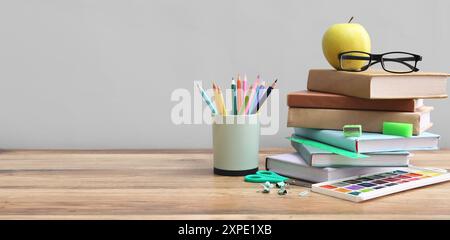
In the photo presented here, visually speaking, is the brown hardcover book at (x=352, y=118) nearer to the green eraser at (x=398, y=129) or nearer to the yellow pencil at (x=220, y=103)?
the green eraser at (x=398, y=129)

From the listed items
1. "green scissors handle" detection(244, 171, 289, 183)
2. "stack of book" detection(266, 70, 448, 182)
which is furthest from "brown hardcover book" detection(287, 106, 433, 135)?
"green scissors handle" detection(244, 171, 289, 183)

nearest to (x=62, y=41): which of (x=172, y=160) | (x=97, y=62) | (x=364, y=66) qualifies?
(x=97, y=62)

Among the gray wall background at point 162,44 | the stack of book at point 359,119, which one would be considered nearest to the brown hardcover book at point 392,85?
the stack of book at point 359,119

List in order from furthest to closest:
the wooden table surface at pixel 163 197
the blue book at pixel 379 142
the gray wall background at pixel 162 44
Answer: the gray wall background at pixel 162 44 → the blue book at pixel 379 142 → the wooden table surface at pixel 163 197

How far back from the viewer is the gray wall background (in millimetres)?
1289

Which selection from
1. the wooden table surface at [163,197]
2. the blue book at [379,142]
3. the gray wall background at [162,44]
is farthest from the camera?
the gray wall background at [162,44]

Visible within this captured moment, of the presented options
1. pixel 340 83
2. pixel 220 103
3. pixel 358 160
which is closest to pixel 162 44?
pixel 220 103

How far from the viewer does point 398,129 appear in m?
0.91

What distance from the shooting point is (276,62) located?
1.30 meters

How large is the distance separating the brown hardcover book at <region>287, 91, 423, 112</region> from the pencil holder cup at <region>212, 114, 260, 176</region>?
0.09 meters

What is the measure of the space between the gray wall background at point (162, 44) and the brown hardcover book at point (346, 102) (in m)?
Answer: 0.31

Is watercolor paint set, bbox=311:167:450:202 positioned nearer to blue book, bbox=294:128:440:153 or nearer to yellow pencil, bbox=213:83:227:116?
blue book, bbox=294:128:440:153

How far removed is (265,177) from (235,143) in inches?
3.2

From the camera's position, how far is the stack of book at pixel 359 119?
89 cm
